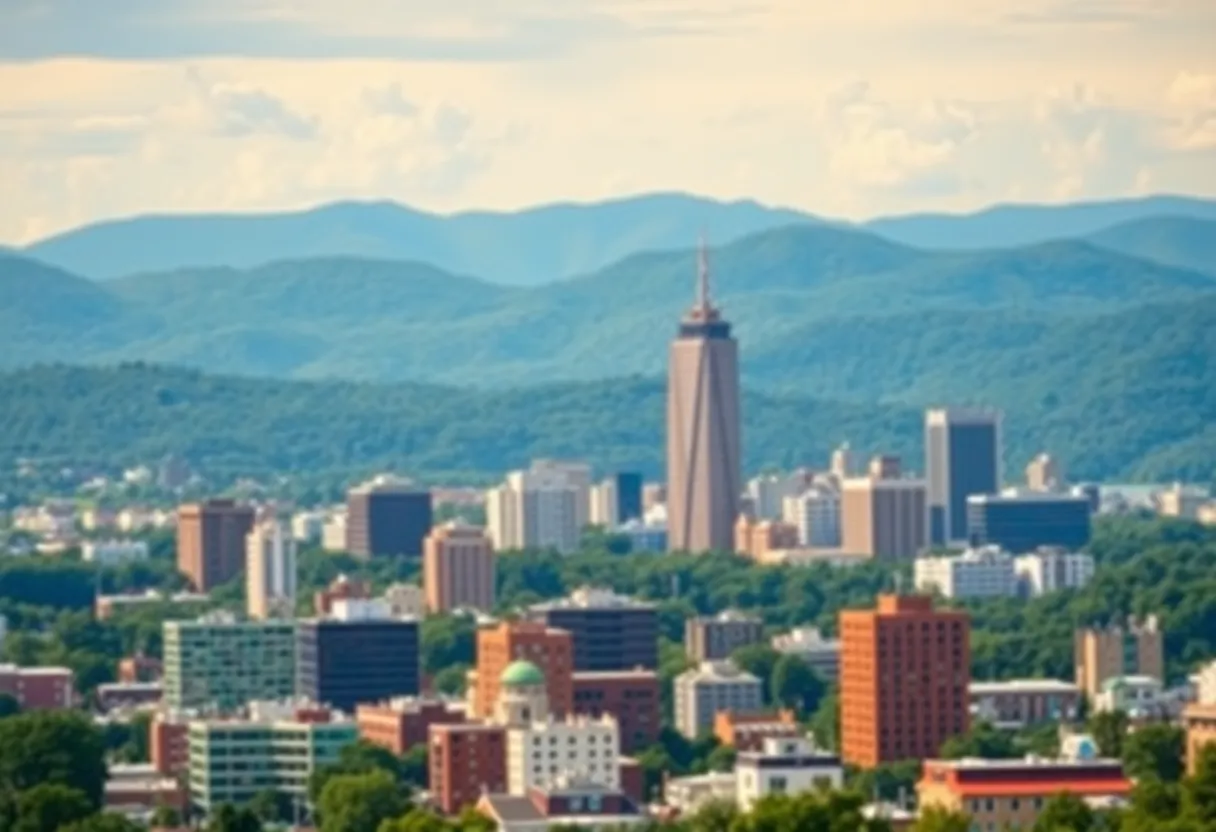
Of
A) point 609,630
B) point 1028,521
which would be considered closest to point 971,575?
point 1028,521

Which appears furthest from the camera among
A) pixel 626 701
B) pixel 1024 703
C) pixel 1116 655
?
pixel 1116 655

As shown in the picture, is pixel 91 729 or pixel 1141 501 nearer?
pixel 91 729

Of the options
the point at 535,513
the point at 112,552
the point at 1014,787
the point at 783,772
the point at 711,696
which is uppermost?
the point at 535,513

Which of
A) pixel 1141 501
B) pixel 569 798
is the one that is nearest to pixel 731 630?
pixel 569 798

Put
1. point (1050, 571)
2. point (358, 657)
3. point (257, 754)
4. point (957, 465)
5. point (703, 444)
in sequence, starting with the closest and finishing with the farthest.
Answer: point (257, 754) < point (358, 657) < point (1050, 571) < point (703, 444) < point (957, 465)

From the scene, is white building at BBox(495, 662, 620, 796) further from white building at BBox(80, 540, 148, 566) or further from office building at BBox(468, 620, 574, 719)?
white building at BBox(80, 540, 148, 566)

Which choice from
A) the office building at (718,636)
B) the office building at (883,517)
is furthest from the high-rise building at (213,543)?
the office building at (718,636)

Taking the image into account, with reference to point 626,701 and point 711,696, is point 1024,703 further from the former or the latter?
point 626,701

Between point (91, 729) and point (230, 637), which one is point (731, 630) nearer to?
point (230, 637)
